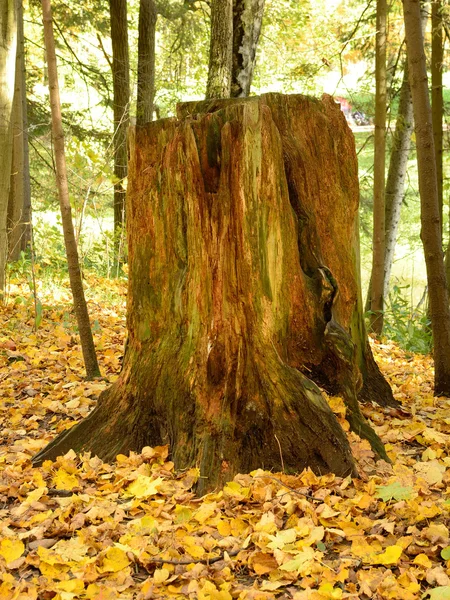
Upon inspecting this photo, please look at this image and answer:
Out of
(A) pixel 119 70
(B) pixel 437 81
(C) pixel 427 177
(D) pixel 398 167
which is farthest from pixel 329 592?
(A) pixel 119 70

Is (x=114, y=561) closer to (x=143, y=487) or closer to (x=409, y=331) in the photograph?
(x=143, y=487)

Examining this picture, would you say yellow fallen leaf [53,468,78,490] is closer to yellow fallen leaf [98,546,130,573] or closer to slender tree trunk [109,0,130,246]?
yellow fallen leaf [98,546,130,573]

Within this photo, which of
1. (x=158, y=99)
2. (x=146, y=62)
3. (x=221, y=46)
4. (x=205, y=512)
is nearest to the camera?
(x=205, y=512)

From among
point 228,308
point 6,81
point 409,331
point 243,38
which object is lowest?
point 409,331

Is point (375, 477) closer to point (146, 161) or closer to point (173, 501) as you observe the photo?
point (173, 501)

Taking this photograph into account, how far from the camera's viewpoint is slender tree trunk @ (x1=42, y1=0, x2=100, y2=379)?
455 centimetres

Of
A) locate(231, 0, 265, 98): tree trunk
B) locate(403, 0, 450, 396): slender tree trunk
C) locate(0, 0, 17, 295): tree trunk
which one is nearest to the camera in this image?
locate(403, 0, 450, 396): slender tree trunk

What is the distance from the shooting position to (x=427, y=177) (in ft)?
15.8

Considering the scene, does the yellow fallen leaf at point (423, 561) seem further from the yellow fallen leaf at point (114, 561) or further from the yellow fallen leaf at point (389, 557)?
the yellow fallen leaf at point (114, 561)

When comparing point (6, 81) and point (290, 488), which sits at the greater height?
point (6, 81)

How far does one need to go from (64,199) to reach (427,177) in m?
2.66

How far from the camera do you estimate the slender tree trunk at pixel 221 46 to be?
7531 millimetres

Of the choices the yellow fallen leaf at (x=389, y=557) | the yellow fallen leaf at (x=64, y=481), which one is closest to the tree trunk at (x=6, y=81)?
the yellow fallen leaf at (x=64, y=481)

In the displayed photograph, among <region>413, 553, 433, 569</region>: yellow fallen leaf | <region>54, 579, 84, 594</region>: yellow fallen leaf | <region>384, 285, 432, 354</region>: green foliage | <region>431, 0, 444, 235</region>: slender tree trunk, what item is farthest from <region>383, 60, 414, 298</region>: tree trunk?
<region>54, 579, 84, 594</region>: yellow fallen leaf
